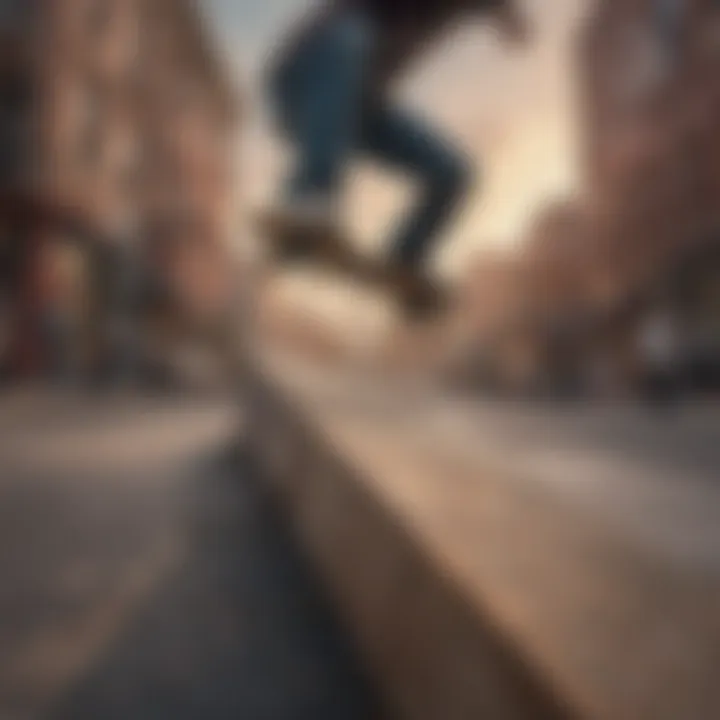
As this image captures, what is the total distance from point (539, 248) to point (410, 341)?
1.05 m

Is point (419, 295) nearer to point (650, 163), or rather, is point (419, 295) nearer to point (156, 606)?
point (156, 606)

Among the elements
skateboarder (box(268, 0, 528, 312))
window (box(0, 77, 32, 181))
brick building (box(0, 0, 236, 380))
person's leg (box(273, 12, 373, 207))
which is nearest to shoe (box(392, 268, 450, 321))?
skateboarder (box(268, 0, 528, 312))

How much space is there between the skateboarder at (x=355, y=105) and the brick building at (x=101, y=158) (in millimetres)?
2037

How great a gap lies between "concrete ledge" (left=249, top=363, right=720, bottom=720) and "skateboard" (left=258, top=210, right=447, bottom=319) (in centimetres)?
60

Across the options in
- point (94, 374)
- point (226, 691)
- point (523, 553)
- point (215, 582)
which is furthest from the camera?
point (94, 374)

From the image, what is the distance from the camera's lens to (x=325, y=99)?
1.39 metres

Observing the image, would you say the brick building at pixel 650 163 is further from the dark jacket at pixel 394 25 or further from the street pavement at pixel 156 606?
the street pavement at pixel 156 606

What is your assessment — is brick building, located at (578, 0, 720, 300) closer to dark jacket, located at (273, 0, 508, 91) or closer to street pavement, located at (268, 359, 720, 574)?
street pavement, located at (268, 359, 720, 574)

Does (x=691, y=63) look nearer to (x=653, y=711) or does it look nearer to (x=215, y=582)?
(x=215, y=582)

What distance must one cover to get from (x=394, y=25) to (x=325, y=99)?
218 mm

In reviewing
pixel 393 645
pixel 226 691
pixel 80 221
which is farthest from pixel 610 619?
pixel 80 221

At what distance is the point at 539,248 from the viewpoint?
5.36 meters

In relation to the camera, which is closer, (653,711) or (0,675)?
(653,711)

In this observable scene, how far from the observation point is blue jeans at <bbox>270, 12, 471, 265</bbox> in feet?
4.56
